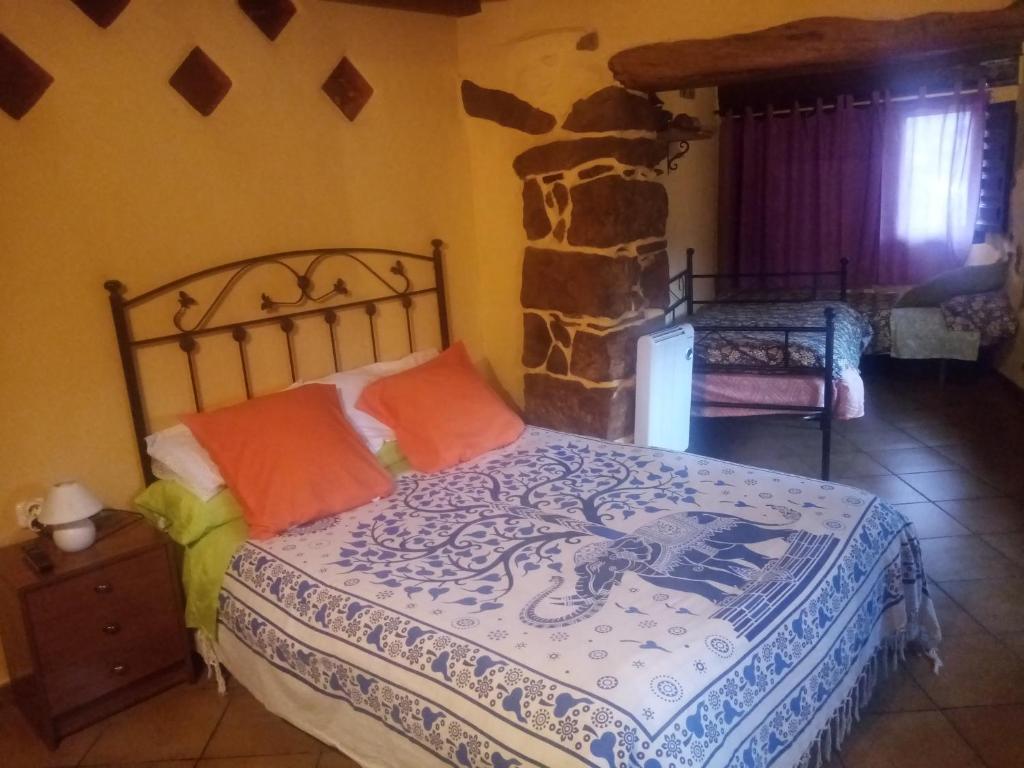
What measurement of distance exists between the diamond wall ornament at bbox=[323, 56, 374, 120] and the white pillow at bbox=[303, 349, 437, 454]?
0.96 metres

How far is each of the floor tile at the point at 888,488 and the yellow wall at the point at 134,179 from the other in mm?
2525

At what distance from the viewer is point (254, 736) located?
2162 millimetres

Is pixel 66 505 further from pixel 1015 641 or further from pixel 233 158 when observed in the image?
pixel 1015 641

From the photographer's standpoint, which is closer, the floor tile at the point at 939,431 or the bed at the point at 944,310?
the floor tile at the point at 939,431

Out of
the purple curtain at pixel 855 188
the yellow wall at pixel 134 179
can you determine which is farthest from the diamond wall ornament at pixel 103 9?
the purple curtain at pixel 855 188

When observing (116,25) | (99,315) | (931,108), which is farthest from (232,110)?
(931,108)

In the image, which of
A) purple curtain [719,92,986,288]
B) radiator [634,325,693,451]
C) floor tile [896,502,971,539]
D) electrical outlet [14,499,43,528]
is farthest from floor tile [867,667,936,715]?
purple curtain [719,92,986,288]

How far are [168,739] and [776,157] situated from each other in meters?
5.53

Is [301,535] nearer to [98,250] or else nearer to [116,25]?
[98,250]

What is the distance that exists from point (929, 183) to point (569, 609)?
532 cm

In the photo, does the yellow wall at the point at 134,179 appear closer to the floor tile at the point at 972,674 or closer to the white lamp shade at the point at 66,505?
the white lamp shade at the point at 66,505

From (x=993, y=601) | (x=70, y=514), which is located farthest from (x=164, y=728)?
(x=993, y=601)

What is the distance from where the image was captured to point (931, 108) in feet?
18.2

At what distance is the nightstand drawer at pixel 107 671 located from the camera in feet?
7.00
